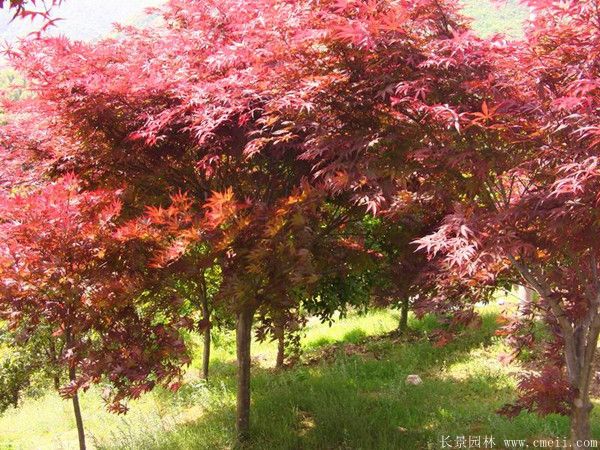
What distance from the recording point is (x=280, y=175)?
4984 millimetres

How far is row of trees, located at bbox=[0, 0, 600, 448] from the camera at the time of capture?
3080mm

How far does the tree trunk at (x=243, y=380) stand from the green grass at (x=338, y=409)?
0.14 meters

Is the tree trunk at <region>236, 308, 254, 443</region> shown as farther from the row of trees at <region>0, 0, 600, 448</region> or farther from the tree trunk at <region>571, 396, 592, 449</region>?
the tree trunk at <region>571, 396, 592, 449</region>

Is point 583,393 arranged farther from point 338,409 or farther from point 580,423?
point 338,409

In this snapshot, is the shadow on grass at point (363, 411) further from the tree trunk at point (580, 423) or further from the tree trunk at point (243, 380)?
the tree trunk at point (580, 423)

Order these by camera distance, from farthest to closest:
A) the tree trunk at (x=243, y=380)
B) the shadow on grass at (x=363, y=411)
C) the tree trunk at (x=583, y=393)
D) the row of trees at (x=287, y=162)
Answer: the tree trunk at (x=243, y=380) → the shadow on grass at (x=363, y=411) → the tree trunk at (x=583, y=393) → the row of trees at (x=287, y=162)

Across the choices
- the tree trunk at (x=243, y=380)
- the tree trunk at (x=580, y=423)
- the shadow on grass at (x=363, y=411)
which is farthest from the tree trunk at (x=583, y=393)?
the tree trunk at (x=243, y=380)

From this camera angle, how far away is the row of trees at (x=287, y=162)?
308cm

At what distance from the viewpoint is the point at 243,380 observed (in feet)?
17.1

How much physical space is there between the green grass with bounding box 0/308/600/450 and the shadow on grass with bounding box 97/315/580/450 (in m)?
0.01

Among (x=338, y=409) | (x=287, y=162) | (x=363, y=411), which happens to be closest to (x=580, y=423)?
(x=363, y=411)

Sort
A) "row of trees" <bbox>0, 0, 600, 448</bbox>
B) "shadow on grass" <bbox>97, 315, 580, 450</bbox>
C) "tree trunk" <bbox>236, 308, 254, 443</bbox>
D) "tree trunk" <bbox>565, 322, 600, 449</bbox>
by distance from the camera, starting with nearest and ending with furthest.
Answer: "row of trees" <bbox>0, 0, 600, 448</bbox> → "tree trunk" <bbox>565, 322, 600, 449</bbox> → "shadow on grass" <bbox>97, 315, 580, 450</bbox> → "tree trunk" <bbox>236, 308, 254, 443</bbox>

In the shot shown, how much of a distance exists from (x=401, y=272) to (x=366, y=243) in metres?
1.27

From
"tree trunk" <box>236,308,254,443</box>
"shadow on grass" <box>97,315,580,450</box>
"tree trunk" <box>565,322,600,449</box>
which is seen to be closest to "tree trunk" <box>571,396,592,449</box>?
"tree trunk" <box>565,322,600,449</box>
